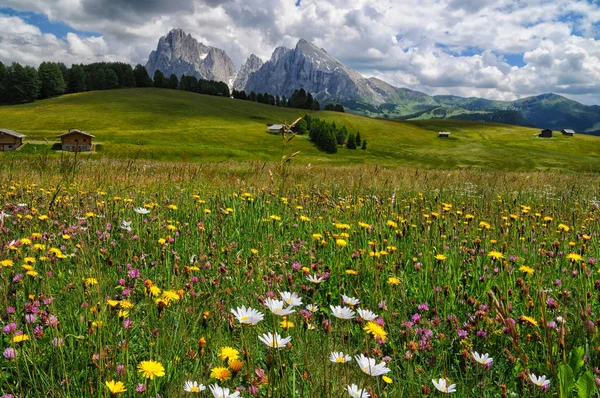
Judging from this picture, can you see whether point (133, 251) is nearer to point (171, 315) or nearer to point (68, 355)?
point (171, 315)

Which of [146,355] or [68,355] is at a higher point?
[68,355]

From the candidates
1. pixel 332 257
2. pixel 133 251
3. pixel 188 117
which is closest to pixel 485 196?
pixel 332 257

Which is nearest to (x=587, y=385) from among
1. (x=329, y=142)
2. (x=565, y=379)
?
(x=565, y=379)

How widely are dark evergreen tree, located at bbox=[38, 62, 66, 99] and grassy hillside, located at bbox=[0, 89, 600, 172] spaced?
14.5 metres

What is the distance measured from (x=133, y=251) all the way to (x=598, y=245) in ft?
18.7

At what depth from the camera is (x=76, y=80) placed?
471 feet

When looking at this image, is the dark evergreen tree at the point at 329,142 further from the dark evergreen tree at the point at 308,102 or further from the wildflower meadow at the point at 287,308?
the wildflower meadow at the point at 287,308

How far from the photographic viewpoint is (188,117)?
104875 millimetres

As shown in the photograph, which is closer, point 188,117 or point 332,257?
point 332,257

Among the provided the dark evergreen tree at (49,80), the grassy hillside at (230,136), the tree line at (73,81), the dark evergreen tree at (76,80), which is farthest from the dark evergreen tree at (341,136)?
the dark evergreen tree at (76,80)

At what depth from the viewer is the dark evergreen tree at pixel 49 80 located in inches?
5064

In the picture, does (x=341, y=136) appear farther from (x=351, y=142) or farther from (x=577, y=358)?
(x=577, y=358)

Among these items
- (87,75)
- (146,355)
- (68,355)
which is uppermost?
(87,75)

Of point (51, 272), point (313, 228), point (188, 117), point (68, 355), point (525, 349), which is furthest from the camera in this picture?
point (188, 117)
